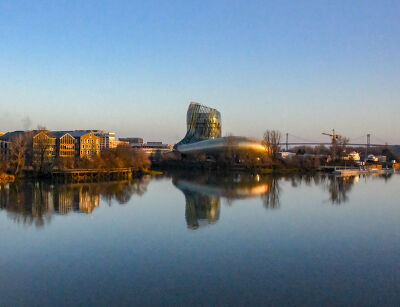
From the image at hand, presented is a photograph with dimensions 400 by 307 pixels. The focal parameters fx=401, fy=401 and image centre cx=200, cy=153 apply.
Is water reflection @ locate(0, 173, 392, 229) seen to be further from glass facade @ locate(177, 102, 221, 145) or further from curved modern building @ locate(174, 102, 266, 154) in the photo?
glass facade @ locate(177, 102, 221, 145)

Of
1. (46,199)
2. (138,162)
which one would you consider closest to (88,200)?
(46,199)

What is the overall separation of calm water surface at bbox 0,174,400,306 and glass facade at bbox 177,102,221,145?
35501 mm

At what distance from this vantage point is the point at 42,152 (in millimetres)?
22031

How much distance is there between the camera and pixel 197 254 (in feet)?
→ 22.6

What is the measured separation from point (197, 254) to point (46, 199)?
320 inches

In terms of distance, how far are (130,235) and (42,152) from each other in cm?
1561

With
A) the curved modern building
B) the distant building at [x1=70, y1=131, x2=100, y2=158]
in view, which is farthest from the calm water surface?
the curved modern building

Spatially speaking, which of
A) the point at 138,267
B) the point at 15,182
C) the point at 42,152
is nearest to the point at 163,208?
the point at 138,267

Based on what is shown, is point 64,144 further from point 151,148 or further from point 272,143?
point 151,148

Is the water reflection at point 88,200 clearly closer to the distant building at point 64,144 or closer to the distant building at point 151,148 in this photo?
the distant building at point 64,144

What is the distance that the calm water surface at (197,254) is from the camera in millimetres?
5113

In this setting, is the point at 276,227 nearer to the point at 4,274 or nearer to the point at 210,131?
the point at 4,274

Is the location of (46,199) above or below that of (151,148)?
below

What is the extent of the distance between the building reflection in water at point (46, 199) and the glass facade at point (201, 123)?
3086 cm
